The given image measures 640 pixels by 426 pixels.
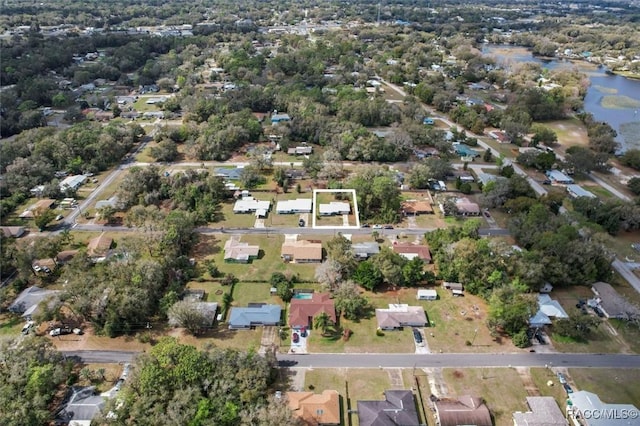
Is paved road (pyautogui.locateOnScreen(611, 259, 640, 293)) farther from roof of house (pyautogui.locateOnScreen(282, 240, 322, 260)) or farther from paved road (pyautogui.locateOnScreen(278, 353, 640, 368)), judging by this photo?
roof of house (pyautogui.locateOnScreen(282, 240, 322, 260))

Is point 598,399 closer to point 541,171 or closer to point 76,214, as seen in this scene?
point 541,171

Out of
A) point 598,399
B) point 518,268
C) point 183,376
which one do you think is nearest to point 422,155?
point 518,268

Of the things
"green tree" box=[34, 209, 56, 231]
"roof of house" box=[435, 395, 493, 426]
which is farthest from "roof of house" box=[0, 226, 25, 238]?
"roof of house" box=[435, 395, 493, 426]

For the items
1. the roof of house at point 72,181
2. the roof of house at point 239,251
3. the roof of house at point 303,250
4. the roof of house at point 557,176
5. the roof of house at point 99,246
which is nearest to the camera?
the roof of house at point 99,246

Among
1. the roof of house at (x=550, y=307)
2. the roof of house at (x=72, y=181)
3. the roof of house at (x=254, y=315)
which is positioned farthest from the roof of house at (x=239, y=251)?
the roof of house at (x=550, y=307)

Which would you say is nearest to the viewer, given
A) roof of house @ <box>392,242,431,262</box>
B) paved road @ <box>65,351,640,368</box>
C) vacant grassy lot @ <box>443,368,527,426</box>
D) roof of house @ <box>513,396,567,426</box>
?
roof of house @ <box>513,396,567,426</box>

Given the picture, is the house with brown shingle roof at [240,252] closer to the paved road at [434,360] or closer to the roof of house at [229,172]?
the paved road at [434,360]
